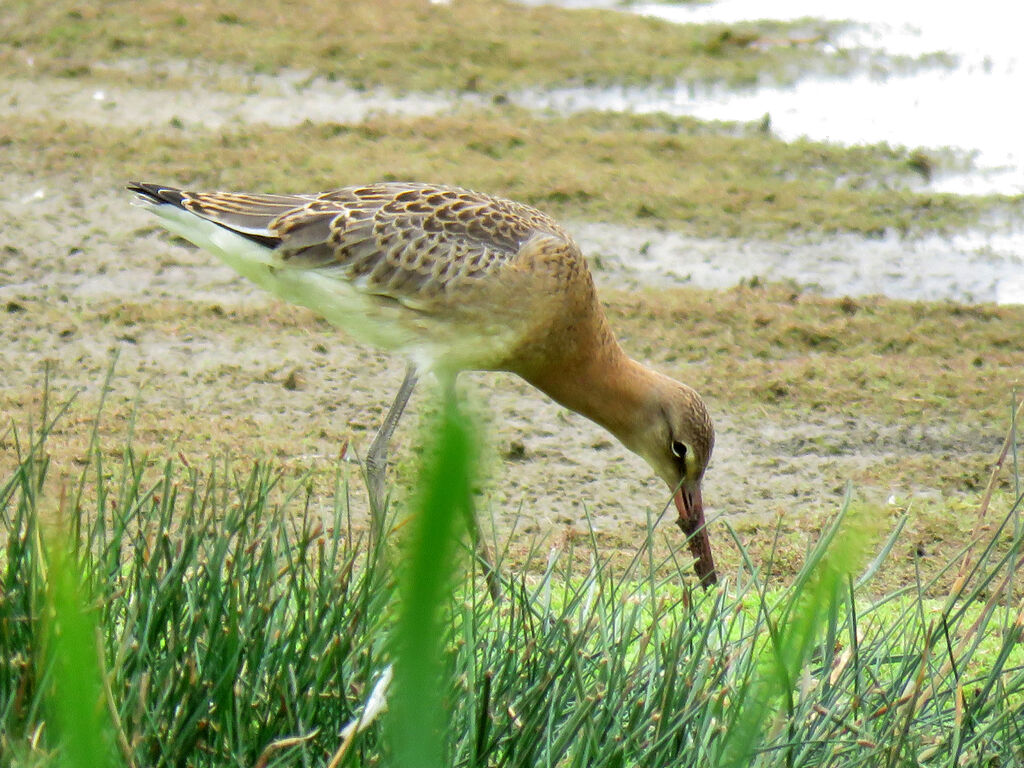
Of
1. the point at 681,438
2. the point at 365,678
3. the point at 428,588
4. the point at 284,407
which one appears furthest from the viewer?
the point at 284,407

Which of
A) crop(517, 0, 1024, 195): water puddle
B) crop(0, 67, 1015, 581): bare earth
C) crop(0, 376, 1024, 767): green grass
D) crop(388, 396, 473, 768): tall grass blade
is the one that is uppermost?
crop(388, 396, 473, 768): tall grass blade

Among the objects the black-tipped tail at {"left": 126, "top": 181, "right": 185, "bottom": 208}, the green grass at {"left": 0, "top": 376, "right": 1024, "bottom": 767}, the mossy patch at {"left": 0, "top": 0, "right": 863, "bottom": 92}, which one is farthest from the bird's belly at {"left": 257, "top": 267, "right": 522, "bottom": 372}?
the mossy patch at {"left": 0, "top": 0, "right": 863, "bottom": 92}

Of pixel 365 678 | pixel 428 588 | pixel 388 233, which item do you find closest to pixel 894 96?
pixel 388 233

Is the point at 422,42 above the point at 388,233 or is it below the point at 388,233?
above

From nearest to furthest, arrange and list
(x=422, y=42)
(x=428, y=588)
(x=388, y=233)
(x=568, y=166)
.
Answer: (x=428, y=588) → (x=388, y=233) → (x=568, y=166) → (x=422, y=42)

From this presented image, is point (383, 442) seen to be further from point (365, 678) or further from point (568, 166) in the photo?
point (568, 166)

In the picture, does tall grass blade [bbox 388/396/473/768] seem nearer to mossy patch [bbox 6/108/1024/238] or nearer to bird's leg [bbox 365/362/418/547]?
bird's leg [bbox 365/362/418/547]

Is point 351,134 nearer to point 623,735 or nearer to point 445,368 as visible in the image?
point 445,368

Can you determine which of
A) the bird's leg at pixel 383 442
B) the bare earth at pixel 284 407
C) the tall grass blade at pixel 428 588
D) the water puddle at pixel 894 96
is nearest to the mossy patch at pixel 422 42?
the water puddle at pixel 894 96

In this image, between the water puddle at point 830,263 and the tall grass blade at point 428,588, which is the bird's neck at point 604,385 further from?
the tall grass blade at point 428,588

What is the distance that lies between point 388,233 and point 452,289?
1.02ft

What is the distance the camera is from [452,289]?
4453mm

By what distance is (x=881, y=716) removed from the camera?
2.80 m

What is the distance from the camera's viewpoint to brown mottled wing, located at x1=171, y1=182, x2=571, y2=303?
4.49 metres
